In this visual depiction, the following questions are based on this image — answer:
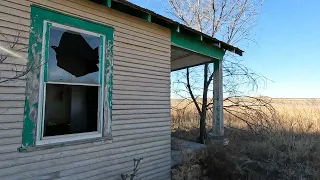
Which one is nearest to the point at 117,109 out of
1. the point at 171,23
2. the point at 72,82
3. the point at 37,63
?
the point at 72,82

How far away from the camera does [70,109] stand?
514cm

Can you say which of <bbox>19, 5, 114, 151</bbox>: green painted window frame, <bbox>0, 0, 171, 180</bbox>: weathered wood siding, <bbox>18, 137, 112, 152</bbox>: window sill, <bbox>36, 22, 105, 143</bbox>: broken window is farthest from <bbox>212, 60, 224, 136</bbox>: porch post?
<bbox>19, 5, 114, 151</bbox>: green painted window frame

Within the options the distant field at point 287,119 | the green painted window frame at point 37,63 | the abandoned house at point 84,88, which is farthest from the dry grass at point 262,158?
the green painted window frame at point 37,63

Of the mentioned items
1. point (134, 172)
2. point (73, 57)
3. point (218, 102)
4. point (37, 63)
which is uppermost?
point (73, 57)

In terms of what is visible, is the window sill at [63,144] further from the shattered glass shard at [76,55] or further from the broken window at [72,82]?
the shattered glass shard at [76,55]

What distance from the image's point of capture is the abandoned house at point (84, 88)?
11.3 ft

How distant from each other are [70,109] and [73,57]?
138 centimetres

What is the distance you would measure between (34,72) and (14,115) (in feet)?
2.13

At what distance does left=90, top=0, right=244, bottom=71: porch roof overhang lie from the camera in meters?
4.88

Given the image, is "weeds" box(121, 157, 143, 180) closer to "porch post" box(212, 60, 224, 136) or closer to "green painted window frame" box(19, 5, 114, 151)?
"green painted window frame" box(19, 5, 114, 151)

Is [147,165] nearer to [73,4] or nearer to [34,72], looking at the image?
[34,72]

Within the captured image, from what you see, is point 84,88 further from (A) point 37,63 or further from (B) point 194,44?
(B) point 194,44

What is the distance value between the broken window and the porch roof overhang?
81 centimetres

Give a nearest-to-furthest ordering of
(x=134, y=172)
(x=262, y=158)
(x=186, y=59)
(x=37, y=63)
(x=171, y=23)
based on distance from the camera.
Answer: (x=37, y=63) → (x=134, y=172) → (x=171, y=23) → (x=262, y=158) → (x=186, y=59)
